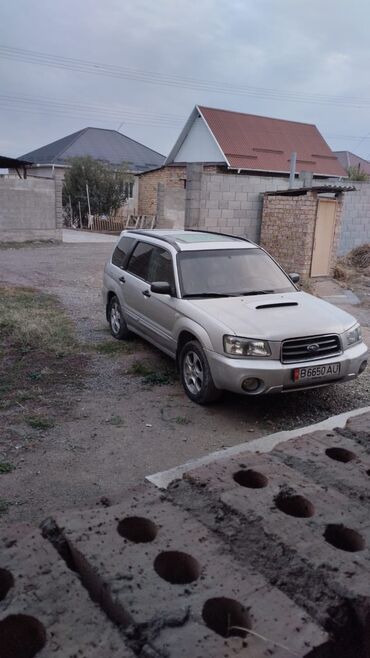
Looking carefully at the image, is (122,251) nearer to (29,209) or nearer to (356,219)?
(356,219)

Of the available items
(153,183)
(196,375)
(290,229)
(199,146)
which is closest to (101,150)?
(153,183)

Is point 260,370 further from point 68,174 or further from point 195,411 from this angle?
point 68,174

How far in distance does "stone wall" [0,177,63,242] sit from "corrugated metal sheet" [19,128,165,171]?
19.1 m

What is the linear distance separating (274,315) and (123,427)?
73.5 inches

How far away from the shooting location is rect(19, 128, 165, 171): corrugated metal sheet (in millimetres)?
41062

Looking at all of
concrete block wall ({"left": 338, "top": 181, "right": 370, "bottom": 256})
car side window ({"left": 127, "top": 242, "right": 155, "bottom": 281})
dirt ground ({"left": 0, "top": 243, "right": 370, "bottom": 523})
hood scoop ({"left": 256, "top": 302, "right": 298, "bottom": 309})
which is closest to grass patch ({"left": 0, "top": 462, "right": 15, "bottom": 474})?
dirt ground ({"left": 0, "top": 243, "right": 370, "bottom": 523})

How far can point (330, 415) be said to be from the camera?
576 cm

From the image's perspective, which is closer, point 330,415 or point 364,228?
point 330,415

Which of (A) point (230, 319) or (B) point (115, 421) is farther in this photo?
(A) point (230, 319)

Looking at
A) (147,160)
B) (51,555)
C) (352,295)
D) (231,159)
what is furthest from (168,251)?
(147,160)

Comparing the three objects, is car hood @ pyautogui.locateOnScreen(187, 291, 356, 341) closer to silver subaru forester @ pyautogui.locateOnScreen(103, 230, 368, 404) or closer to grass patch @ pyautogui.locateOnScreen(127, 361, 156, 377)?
silver subaru forester @ pyautogui.locateOnScreen(103, 230, 368, 404)

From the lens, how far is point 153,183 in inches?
1342

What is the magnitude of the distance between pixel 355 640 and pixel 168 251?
5.20 m

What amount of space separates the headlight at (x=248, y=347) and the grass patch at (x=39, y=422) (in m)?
1.82
